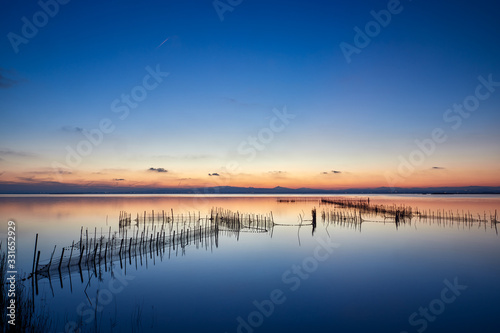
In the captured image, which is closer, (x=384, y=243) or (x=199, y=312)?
(x=199, y=312)

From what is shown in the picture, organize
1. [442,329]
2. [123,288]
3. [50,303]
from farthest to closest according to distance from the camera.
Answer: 1. [123,288]
2. [50,303]
3. [442,329]

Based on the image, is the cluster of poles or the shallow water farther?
the cluster of poles

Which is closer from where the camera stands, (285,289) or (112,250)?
(285,289)

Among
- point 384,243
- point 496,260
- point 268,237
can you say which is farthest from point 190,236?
point 496,260

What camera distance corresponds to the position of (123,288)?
10391mm

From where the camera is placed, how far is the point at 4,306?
713 centimetres

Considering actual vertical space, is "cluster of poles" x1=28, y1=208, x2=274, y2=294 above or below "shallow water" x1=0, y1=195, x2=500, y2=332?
above

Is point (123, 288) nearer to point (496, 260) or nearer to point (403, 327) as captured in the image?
point (403, 327)

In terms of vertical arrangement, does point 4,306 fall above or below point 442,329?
above

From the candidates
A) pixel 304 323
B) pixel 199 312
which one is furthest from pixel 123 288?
pixel 304 323

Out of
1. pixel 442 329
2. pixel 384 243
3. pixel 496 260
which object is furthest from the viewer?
pixel 384 243

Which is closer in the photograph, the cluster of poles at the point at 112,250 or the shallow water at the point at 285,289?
the shallow water at the point at 285,289

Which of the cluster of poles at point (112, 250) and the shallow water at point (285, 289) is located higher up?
the cluster of poles at point (112, 250)

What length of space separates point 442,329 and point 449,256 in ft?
29.0
